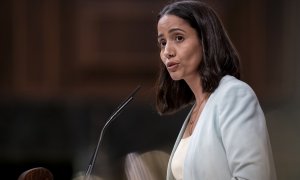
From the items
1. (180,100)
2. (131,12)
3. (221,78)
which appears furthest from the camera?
(131,12)

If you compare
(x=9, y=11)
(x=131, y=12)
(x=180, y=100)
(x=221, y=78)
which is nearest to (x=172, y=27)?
(x=221, y=78)

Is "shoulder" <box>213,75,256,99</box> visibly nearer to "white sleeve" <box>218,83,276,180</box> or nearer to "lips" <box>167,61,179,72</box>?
"white sleeve" <box>218,83,276,180</box>

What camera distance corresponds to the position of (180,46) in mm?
1359

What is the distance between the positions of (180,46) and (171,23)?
0.19ft

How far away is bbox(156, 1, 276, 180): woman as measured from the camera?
3.92ft

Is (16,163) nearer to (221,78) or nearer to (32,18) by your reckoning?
(32,18)

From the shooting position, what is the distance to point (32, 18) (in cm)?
284

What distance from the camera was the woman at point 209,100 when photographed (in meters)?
1.20

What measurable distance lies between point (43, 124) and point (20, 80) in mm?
232

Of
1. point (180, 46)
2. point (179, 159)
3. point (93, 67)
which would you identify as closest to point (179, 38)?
point (180, 46)

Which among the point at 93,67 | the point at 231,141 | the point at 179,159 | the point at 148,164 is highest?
the point at 231,141

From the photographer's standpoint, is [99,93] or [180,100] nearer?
[180,100]

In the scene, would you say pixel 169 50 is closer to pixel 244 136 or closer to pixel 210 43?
pixel 210 43

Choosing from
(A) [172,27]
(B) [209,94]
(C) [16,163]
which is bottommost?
(C) [16,163]
